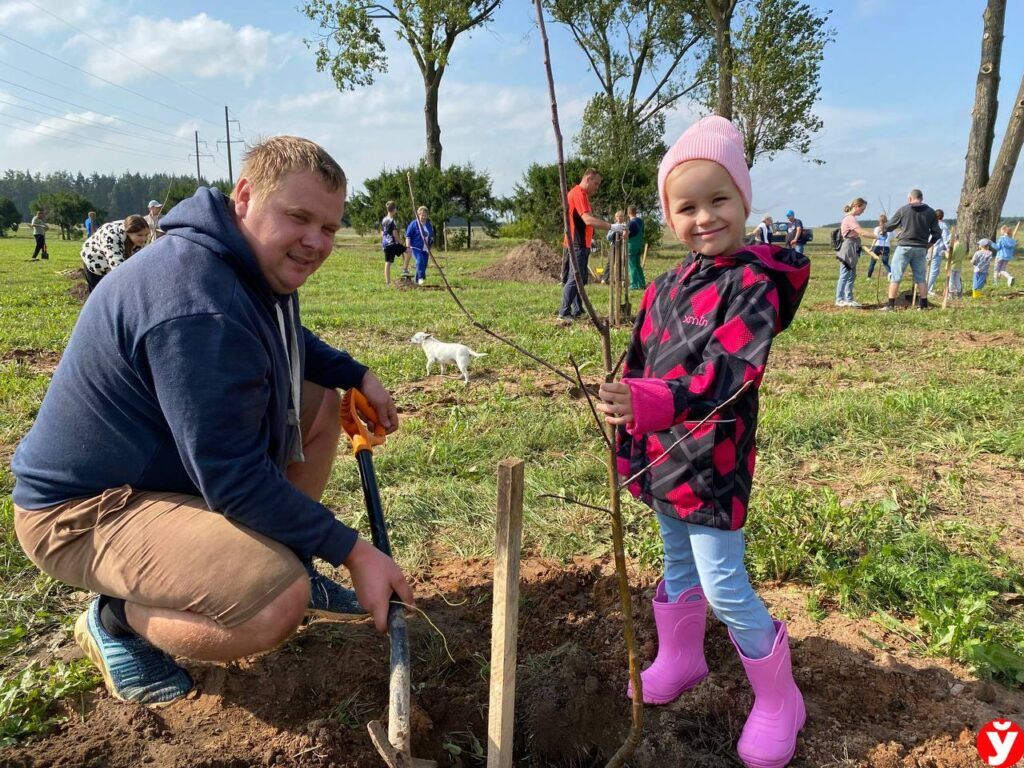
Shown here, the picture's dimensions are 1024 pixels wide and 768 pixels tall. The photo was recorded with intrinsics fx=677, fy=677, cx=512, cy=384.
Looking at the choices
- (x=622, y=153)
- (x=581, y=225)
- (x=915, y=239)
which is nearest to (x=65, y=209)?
(x=622, y=153)

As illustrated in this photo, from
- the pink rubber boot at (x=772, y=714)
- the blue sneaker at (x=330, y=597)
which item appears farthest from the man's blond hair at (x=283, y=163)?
the pink rubber boot at (x=772, y=714)

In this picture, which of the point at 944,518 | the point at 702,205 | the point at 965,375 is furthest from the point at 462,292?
the point at 702,205

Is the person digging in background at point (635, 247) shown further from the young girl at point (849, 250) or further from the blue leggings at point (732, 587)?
the blue leggings at point (732, 587)

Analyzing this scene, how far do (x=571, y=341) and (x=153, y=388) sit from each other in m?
5.74

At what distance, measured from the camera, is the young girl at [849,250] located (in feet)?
33.9

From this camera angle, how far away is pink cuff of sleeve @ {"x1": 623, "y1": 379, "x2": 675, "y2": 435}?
4.71ft

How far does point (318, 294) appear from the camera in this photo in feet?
40.2

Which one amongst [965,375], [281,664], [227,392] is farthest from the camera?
[965,375]

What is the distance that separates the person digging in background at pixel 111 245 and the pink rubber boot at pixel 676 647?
506cm

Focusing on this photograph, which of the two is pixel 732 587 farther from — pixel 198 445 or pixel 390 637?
pixel 198 445

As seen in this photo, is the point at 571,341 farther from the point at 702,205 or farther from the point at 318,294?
the point at 318,294

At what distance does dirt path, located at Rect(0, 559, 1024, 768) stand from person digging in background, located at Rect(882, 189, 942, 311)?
9.69 meters

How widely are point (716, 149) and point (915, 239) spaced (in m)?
10.3

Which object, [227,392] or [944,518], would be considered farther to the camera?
[944,518]
